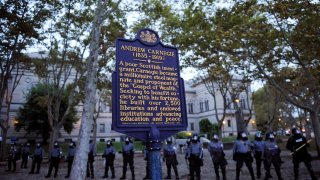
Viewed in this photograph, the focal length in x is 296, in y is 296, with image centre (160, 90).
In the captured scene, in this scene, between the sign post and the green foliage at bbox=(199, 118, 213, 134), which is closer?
the sign post

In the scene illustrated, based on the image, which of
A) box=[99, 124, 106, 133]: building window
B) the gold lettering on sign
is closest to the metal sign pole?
the gold lettering on sign

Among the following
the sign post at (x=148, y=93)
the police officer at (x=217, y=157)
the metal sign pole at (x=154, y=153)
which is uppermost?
the sign post at (x=148, y=93)

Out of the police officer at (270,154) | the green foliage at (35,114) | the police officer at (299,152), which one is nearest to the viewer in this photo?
the police officer at (299,152)

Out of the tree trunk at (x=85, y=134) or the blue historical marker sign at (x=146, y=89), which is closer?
the blue historical marker sign at (x=146, y=89)

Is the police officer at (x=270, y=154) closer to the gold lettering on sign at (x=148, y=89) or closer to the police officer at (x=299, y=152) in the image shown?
the police officer at (x=299, y=152)

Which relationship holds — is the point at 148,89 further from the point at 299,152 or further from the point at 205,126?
the point at 205,126

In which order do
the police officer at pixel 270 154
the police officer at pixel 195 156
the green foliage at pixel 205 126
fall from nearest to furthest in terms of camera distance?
the police officer at pixel 270 154, the police officer at pixel 195 156, the green foliage at pixel 205 126

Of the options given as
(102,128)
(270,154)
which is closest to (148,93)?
(270,154)

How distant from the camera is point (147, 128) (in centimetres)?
632

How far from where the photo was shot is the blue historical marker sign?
6173 millimetres

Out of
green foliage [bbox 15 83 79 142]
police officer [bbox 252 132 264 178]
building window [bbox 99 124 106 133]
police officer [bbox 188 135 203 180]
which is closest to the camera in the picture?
police officer [bbox 188 135 203 180]

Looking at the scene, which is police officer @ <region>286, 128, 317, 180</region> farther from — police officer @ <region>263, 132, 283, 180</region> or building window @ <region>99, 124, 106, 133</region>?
building window @ <region>99, 124, 106, 133</region>

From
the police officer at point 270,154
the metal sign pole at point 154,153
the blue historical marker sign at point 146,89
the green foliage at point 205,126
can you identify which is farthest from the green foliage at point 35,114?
the metal sign pole at point 154,153

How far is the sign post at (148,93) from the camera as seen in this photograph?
6180 mm
